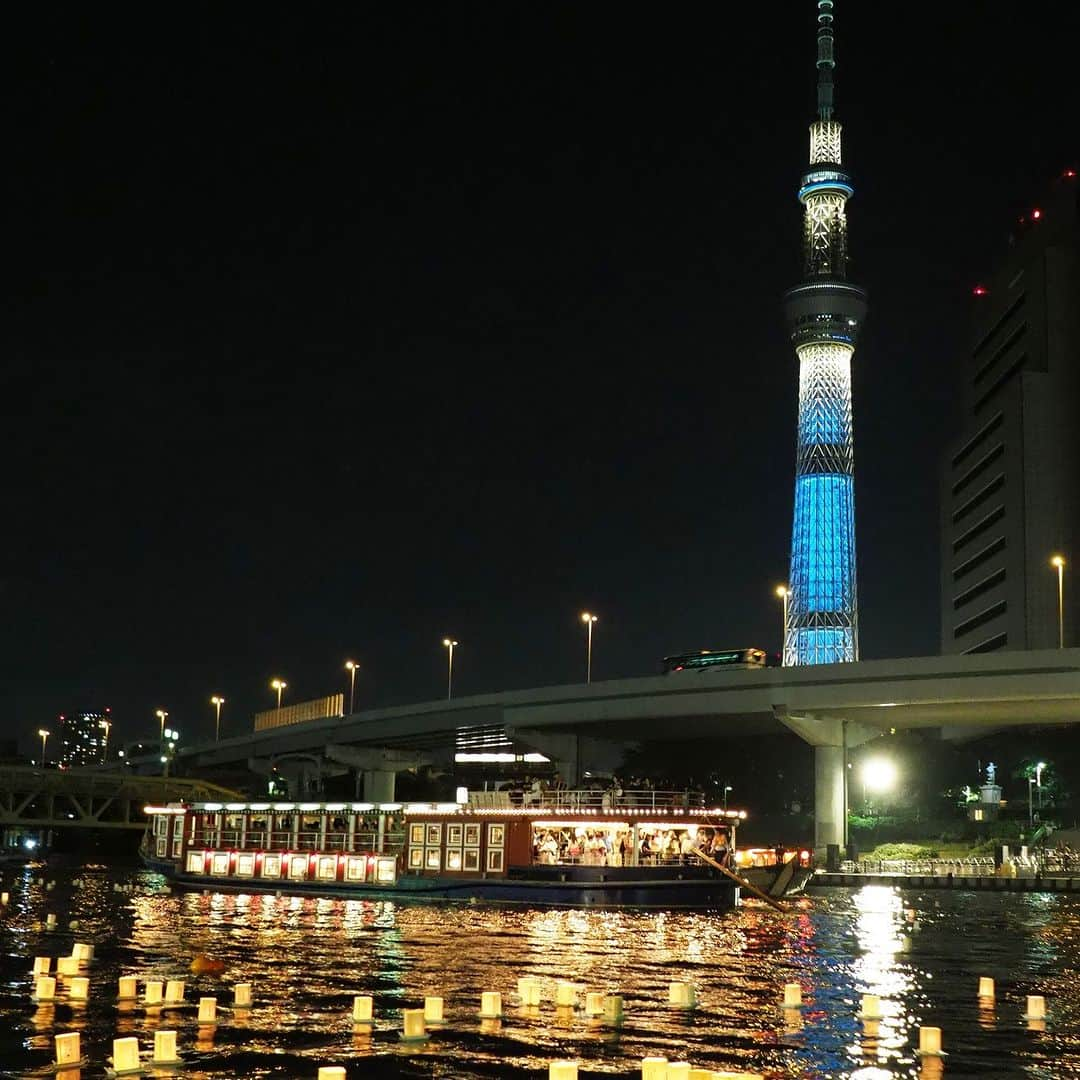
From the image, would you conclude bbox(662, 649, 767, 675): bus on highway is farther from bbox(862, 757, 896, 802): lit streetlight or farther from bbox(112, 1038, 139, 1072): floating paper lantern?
bbox(112, 1038, 139, 1072): floating paper lantern

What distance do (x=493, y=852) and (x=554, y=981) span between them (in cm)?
3059

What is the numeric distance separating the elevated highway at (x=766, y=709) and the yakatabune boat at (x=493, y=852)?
726 inches

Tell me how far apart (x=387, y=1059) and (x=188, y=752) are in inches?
5774

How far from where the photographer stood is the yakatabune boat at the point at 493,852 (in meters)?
68.8

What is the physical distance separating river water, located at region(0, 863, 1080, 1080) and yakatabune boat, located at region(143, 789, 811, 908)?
5.37 feet

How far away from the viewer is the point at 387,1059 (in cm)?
3039

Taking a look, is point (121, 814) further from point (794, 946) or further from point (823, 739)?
point (794, 946)

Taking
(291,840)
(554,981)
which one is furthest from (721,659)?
(554,981)

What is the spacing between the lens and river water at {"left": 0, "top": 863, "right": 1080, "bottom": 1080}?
30969 mm

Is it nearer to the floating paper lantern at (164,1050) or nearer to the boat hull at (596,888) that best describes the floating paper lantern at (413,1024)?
the floating paper lantern at (164,1050)

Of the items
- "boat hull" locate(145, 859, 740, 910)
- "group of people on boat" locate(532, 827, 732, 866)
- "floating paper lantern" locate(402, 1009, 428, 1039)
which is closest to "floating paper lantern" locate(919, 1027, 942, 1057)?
"floating paper lantern" locate(402, 1009, 428, 1039)

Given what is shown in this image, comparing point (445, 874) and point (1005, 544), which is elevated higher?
point (1005, 544)

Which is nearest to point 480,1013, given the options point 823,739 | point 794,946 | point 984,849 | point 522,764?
point 794,946

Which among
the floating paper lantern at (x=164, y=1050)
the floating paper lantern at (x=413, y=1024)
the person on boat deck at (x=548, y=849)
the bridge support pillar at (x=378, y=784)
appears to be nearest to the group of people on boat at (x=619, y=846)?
the person on boat deck at (x=548, y=849)
